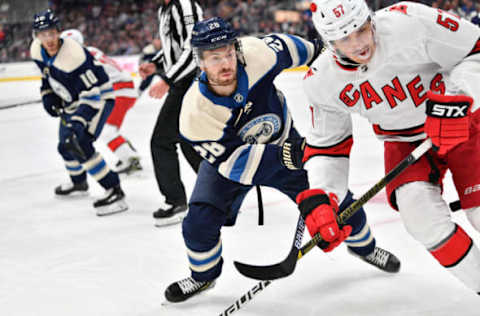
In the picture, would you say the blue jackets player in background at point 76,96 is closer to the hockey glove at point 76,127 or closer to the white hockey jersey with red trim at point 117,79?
the hockey glove at point 76,127

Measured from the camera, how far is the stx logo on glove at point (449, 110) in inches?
56.2

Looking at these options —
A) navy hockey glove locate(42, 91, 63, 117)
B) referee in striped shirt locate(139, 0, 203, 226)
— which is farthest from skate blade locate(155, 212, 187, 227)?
navy hockey glove locate(42, 91, 63, 117)

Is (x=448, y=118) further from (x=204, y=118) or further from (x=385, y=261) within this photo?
(x=385, y=261)

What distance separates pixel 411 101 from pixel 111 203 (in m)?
2.17

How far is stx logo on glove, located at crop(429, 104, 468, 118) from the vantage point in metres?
1.43

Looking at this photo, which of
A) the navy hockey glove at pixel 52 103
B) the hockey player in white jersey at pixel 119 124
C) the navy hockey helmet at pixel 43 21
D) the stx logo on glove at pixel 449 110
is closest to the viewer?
the stx logo on glove at pixel 449 110

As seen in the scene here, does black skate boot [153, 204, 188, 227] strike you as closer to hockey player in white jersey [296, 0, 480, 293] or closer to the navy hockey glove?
the navy hockey glove

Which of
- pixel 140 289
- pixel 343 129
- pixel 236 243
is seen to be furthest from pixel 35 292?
pixel 343 129

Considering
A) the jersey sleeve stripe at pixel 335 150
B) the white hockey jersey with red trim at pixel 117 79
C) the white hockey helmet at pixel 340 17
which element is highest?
the white hockey helmet at pixel 340 17

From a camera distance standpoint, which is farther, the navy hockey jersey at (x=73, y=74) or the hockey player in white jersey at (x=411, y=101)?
the navy hockey jersey at (x=73, y=74)

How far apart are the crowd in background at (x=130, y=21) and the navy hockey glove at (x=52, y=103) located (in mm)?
4843

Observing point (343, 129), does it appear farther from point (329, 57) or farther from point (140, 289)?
point (140, 289)

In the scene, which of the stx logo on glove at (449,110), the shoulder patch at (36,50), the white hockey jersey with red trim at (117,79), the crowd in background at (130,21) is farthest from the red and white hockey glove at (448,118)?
the crowd in background at (130,21)

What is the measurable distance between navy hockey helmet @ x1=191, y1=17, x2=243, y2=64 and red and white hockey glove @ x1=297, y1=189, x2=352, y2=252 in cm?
59
